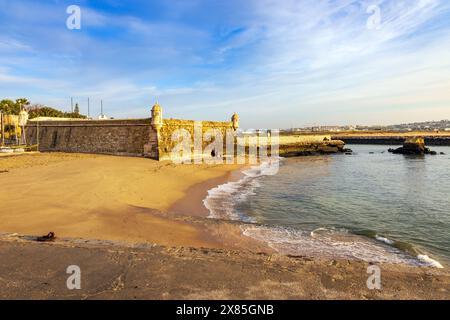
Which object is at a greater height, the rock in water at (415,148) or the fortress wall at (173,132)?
the fortress wall at (173,132)

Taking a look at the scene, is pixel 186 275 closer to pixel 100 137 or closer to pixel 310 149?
pixel 100 137

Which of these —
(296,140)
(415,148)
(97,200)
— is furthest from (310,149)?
(97,200)

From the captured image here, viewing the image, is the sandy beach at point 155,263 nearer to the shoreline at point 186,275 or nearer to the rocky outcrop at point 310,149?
the shoreline at point 186,275

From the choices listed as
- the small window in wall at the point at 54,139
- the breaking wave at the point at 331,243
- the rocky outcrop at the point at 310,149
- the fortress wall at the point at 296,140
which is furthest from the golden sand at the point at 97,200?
the fortress wall at the point at 296,140

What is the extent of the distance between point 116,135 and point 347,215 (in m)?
21.5

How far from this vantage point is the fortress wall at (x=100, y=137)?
27703 mm

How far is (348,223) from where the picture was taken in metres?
12.7

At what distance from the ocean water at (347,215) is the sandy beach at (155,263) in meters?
1.77

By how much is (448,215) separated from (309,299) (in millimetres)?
12237

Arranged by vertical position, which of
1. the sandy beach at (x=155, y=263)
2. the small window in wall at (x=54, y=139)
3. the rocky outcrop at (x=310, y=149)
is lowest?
the sandy beach at (x=155, y=263)

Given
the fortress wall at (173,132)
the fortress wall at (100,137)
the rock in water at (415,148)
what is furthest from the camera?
the rock in water at (415,148)

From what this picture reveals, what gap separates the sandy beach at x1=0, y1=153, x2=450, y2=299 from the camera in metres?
5.04

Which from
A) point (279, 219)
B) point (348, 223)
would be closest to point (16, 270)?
point (279, 219)
